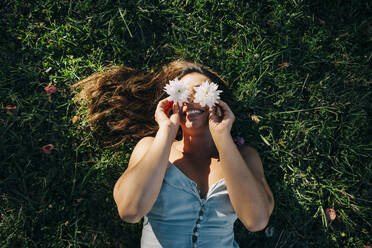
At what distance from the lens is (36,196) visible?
137 inches

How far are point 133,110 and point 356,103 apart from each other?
3125 mm

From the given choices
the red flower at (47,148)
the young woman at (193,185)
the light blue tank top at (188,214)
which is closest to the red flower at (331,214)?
the young woman at (193,185)

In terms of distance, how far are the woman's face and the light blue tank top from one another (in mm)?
514

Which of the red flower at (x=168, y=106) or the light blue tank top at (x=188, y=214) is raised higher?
the red flower at (x=168, y=106)

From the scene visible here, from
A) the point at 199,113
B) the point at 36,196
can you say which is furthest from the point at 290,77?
the point at 36,196

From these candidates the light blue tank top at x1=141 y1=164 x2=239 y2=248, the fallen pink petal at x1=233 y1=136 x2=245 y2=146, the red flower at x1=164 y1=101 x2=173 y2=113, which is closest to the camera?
→ the light blue tank top at x1=141 y1=164 x2=239 y2=248

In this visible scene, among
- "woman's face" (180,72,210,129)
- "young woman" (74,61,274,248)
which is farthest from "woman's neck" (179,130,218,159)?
"woman's face" (180,72,210,129)

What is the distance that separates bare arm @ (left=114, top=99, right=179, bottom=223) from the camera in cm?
259

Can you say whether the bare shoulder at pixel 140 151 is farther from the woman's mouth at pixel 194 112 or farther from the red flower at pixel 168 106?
the woman's mouth at pixel 194 112

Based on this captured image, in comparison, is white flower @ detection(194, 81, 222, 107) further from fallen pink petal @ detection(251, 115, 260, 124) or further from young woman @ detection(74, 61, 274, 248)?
fallen pink petal @ detection(251, 115, 260, 124)

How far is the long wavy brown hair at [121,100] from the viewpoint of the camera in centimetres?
359

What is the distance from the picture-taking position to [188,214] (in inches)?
107

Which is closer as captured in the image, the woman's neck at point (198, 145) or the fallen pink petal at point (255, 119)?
the woman's neck at point (198, 145)

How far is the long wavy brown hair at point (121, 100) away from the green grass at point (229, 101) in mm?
169
